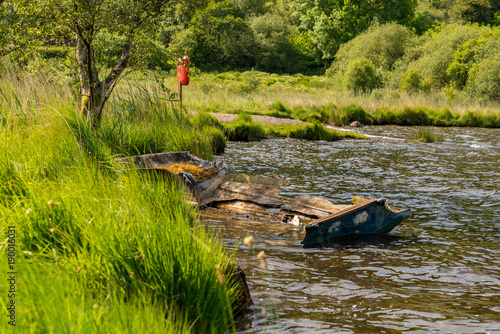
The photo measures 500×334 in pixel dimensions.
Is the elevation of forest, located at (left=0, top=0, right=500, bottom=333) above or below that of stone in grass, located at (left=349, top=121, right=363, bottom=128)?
above

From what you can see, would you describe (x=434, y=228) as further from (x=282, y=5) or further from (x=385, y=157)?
(x=282, y=5)

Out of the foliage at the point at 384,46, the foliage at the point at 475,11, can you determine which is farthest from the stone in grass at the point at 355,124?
the foliage at the point at 475,11

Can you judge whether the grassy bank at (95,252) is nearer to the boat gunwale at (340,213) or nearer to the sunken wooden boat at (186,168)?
the sunken wooden boat at (186,168)

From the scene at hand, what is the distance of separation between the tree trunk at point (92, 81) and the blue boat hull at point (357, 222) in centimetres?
418

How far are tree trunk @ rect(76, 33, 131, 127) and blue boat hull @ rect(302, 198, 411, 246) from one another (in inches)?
164

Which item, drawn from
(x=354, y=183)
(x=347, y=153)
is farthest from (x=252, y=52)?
(x=354, y=183)

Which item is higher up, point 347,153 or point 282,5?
point 282,5

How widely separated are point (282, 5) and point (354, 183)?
3304 inches

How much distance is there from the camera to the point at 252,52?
212ft

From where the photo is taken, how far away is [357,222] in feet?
20.4

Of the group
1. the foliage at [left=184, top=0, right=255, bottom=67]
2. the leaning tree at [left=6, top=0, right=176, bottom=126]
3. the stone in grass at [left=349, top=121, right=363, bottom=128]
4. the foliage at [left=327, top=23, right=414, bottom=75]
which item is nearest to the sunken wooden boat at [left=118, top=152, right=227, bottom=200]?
the leaning tree at [left=6, top=0, right=176, bottom=126]

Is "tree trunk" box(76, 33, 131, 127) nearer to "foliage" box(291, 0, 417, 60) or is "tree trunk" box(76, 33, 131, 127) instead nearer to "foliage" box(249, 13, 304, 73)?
"foliage" box(291, 0, 417, 60)

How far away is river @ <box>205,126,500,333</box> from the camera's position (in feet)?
12.4

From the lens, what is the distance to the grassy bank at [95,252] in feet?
7.40
